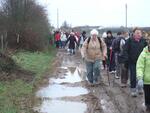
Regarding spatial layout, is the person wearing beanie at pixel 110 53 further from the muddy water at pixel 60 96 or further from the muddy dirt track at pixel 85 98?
the muddy dirt track at pixel 85 98

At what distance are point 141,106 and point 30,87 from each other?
164 inches

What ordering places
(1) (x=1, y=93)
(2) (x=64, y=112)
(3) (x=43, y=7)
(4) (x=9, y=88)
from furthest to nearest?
(3) (x=43, y=7) → (4) (x=9, y=88) → (1) (x=1, y=93) → (2) (x=64, y=112)

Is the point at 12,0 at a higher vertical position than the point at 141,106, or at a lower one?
higher

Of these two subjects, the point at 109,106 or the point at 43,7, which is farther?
the point at 43,7

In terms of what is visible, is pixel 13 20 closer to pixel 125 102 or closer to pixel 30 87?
pixel 30 87

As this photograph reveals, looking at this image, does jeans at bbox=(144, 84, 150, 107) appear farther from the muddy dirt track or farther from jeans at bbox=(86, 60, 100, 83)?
jeans at bbox=(86, 60, 100, 83)

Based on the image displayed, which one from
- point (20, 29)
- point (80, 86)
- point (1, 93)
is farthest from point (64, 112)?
point (20, 29)

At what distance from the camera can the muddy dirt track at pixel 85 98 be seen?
1130 centimetres

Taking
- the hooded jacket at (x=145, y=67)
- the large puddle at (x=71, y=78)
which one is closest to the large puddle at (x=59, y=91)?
the large puddle at (x=71, y=78)

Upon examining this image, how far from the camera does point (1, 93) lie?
12922 millimetres

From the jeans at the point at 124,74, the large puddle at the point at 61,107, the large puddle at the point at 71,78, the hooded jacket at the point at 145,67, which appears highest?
the hooded jacket at the point at 145,67

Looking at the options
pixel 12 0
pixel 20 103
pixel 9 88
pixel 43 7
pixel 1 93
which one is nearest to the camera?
pixel 20 103

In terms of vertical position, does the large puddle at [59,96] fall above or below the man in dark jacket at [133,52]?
below

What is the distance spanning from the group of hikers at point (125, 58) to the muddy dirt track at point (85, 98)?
1.19 ft
